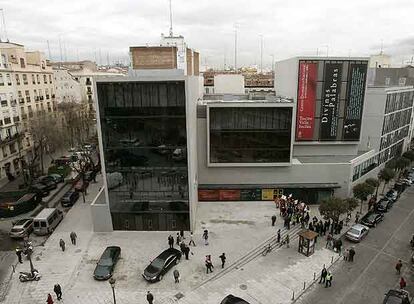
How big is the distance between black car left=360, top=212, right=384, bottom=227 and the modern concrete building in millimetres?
16352

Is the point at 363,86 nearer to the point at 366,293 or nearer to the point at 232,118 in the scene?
the point at 232,118

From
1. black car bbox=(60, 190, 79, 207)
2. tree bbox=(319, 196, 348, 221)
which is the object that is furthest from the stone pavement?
black car bbox=(60, 190, 79, 207)

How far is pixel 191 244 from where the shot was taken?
2625 centimetres

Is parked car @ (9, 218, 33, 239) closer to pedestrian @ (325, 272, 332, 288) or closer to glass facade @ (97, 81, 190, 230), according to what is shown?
glass facade @ (97, 81, 190, 230)

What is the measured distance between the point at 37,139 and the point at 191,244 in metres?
29.8

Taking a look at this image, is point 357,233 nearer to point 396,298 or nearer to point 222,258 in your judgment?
point 396,298

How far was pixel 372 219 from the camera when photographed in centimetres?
2998

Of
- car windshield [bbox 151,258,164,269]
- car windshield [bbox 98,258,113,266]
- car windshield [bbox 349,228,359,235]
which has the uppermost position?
car windshield [bbox 151,258,164,269]

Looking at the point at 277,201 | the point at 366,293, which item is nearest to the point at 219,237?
the point at 277,201

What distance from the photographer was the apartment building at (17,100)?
43.7m

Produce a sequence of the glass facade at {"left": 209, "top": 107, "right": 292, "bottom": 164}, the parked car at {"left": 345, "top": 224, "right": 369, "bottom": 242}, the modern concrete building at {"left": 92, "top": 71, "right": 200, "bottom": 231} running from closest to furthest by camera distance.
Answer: the modern concrete building at {"left": 92, "top": 71, "right": 200, "bottom": 231}
the parked car at {"left": 345, "top": 224, "right": 369, "bottom": 242}
the glass facade at {"left": 209, "top": 107, "right": 292, "bottom": 164}

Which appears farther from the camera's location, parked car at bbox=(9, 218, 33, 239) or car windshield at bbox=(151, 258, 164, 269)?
parked car at bbox=(9, 218, 33, 239)

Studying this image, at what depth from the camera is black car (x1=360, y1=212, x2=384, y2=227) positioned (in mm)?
29750

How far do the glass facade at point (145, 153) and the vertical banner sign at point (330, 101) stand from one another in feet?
57.8
